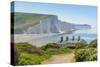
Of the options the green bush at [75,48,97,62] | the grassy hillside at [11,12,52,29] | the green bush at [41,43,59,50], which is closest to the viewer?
the grassy hillside at [11,12,52,29]

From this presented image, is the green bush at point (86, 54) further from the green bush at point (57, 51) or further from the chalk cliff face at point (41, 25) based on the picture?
the chalk cliff face at point (41, 25)

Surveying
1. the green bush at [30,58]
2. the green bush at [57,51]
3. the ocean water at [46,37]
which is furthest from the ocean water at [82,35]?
the green bush at [30,58]

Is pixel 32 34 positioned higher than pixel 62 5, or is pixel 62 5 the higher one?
pixel 62 5

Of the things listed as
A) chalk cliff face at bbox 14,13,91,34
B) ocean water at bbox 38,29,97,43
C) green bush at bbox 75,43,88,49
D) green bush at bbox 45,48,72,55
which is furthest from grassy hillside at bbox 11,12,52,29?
green bush at bbox 75,43,88,49

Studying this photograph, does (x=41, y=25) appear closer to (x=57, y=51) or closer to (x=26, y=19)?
(x=26, y=19)

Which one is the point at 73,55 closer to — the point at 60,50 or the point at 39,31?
the point at 60,50

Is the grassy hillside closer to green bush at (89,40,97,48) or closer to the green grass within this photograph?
the green grass
